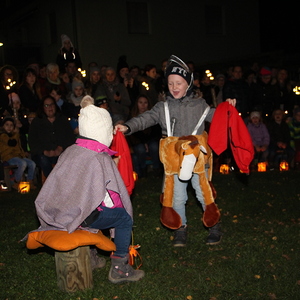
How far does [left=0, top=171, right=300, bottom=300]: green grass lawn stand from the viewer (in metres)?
4.78

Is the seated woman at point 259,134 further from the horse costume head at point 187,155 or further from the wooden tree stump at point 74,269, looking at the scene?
the wooden tree stump at point 74,269

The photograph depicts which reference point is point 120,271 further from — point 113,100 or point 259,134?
point 259,134

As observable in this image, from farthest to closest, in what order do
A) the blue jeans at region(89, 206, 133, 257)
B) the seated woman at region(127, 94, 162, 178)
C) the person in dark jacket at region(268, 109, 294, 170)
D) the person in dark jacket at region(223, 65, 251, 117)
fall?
the person in dark jacket at region(223, 65, 251, 117), the person in dark jacket at region(268, 109, 294, 170), the seated woman at region(127, 94, 162, 178), the blue jeans at region(89, 206, 133, 257)

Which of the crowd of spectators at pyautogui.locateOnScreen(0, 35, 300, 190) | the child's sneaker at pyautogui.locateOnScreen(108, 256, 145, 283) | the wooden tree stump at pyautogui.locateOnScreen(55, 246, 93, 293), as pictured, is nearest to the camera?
the wooden tree stump at pyautogui.locateOnScreen(55, 246, 93, 293)

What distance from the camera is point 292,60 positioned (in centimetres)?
1814

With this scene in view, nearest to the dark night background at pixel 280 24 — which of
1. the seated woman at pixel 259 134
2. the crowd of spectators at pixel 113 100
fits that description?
the crowd of spectators at pixel 113 100

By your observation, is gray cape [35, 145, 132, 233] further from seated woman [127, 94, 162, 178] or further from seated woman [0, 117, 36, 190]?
seated woman [127, 94, 162, 178]

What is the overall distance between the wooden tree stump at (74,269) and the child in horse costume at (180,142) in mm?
1521

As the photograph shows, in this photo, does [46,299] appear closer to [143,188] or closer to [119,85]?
[143,188]

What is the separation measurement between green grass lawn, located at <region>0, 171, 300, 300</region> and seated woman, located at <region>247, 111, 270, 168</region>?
3.77 metres

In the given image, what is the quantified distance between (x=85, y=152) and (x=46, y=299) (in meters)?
1.41

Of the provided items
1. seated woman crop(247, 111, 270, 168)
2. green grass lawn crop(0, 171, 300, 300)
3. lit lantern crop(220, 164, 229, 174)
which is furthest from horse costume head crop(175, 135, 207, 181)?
seated woman crop(247, 111, 270, 168)

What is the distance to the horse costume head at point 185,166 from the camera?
5621 mm

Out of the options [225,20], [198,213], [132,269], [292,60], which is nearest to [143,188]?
[198,213]
